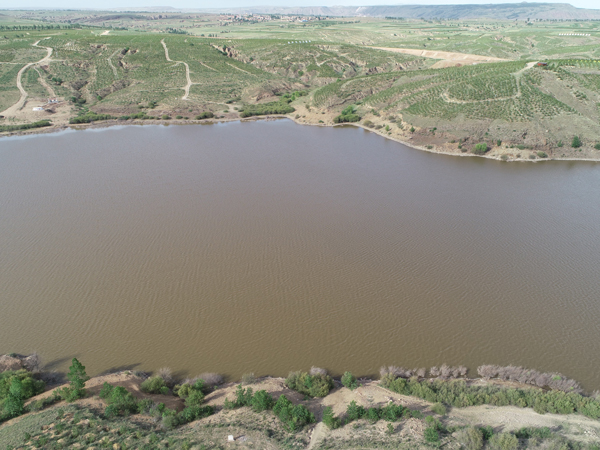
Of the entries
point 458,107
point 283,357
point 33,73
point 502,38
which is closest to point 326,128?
point 458,107

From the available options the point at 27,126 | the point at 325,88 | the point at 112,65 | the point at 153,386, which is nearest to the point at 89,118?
the point at 27,126

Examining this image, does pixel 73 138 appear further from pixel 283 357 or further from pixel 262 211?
pixel 283 357

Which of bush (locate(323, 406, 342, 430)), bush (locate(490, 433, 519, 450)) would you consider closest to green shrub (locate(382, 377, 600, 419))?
bush (locate(490, 433, 519, 450))

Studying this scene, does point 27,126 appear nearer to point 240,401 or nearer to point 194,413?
point 194,413

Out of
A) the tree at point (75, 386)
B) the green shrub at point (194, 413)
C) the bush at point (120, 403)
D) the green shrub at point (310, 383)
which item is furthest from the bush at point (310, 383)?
the tree at point (75, 386)

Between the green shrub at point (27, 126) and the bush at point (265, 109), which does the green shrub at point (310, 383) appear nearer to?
the bush at point (265, 109)
